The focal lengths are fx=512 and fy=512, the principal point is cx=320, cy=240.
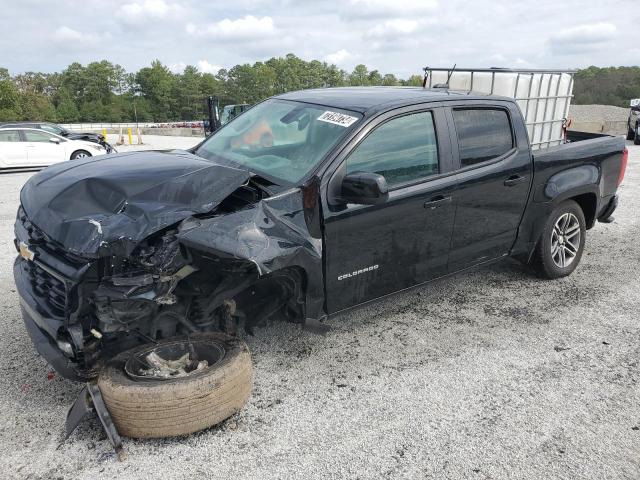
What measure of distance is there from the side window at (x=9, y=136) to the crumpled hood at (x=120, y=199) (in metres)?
12.4

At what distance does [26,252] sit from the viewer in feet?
10.2

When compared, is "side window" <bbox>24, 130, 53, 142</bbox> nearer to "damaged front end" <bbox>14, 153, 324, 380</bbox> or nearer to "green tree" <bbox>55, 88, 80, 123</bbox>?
"damaged front end" <bbox>14, 153, 324, 380</bbox>

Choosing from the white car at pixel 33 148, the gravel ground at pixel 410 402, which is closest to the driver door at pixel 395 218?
the gravel ground at pixel 410 402

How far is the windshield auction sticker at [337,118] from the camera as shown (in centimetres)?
353

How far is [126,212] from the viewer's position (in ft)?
9.20

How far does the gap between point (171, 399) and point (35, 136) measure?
14.0m

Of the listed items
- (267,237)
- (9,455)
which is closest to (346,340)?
(267,237)

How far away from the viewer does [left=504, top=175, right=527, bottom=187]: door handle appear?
427 centimetres

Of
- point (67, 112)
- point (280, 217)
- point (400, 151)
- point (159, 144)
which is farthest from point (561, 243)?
point (67, 112)

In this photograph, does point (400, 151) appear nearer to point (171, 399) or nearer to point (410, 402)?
point (410, 402)

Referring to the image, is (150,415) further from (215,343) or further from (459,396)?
(459,396)

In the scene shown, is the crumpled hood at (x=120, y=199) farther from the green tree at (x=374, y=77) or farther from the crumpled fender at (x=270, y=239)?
the green tree at (x=374, y=77)

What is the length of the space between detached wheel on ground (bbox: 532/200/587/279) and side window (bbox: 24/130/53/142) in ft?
45.2

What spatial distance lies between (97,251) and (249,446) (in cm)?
130
